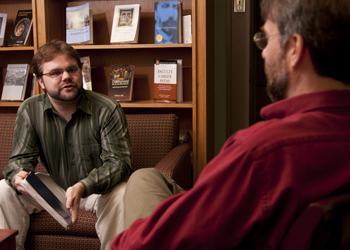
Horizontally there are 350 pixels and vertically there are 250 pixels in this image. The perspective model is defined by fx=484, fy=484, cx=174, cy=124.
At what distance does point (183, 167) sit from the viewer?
7.96ft

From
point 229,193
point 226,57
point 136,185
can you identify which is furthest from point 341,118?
point 226,57

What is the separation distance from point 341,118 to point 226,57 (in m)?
2.35

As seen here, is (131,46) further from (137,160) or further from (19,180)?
(19,180)

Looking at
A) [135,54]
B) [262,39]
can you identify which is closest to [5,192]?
[135,54]

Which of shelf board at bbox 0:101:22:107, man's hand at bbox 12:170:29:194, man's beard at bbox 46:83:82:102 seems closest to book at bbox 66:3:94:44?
shelf board at bbox 0:101:22:107

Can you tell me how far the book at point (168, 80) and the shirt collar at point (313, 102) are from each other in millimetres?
1933

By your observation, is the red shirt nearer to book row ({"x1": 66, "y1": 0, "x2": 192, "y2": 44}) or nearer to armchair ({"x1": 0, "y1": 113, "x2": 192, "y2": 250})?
armchair ({"x1": 0, "y1": 113, "x2": 192, "y2": 250})

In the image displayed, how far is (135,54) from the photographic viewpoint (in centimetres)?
305

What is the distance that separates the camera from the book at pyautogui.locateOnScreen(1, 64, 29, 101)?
10.0 ft

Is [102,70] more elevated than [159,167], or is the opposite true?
[102,70]

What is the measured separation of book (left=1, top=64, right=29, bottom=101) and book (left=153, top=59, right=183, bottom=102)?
875 mm

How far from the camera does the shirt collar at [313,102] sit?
874 millimetres

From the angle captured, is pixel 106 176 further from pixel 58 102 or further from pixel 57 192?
pixel 58 102

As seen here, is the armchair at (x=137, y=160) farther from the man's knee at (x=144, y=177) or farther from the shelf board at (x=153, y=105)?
the man's knee at (x=144, y=177)
